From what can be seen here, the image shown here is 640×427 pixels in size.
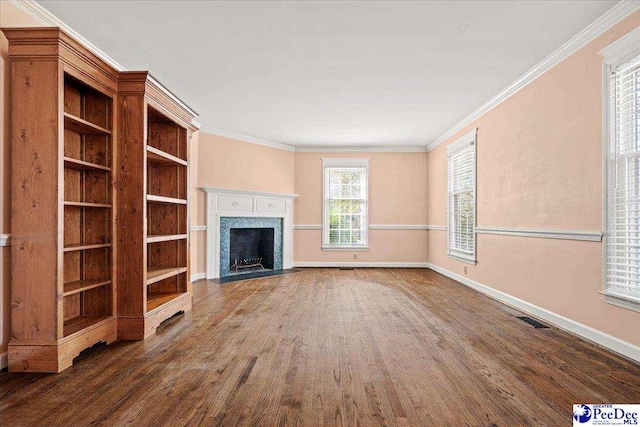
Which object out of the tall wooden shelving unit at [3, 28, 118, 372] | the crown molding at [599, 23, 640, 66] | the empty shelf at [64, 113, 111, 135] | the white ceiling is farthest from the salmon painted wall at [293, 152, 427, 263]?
the tall wooden shelving unit at [3, 28, 118, 372]

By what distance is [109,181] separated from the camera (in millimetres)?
3168

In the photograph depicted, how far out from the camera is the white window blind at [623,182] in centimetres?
278

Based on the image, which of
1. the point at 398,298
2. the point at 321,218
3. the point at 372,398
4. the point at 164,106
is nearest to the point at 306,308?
the point at 398,298

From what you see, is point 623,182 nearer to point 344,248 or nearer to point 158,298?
point 158,298

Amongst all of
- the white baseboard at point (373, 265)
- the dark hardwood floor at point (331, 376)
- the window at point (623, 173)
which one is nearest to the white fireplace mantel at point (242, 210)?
the white baseboard at point (373, 265)

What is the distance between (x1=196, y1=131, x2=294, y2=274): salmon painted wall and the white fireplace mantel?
5.4 inches

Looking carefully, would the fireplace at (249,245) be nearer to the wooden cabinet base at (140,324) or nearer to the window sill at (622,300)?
the wooden cabinet base at (140,324)

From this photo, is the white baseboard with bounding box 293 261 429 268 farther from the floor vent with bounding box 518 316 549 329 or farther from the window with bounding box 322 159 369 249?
the floor vent with bounding box 518 316 549 329

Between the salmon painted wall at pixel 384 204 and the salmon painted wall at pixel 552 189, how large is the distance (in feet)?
8.86

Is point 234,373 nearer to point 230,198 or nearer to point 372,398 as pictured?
point 372,398

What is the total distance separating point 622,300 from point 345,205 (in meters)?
5.68

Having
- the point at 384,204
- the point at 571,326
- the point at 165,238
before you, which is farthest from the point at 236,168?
the point at 571,326

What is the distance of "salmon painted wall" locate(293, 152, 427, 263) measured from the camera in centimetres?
807

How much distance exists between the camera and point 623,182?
2896 millimetres
